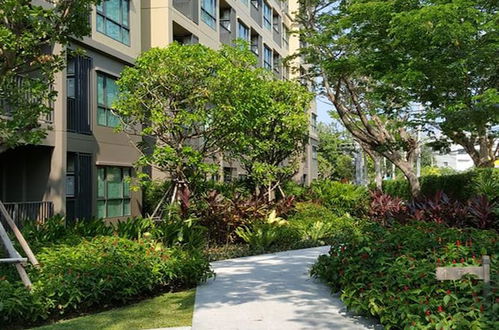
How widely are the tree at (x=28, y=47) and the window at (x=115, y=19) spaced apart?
944cm

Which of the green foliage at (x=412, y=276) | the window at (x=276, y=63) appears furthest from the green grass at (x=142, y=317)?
the window at (x=276, y=63)

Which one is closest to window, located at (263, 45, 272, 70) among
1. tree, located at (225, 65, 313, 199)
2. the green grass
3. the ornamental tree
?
the ornamental tree

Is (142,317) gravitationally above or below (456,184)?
below

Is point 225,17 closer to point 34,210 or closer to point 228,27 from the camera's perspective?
point 228,27

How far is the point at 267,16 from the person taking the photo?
38.1 meters

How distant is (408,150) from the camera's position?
22.5 metres

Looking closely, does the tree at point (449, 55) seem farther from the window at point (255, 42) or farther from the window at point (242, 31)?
the window at point (255, 42)

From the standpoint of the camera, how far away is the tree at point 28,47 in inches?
307

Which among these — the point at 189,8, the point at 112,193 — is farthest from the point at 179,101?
the point at 189,8

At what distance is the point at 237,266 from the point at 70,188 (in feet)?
25.3

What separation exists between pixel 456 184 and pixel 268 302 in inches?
726

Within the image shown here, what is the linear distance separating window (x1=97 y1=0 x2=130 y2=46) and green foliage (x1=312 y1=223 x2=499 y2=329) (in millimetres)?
12586

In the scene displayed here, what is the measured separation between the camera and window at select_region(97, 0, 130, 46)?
18.0 m

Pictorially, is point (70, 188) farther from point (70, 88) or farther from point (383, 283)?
point (383, 283)
